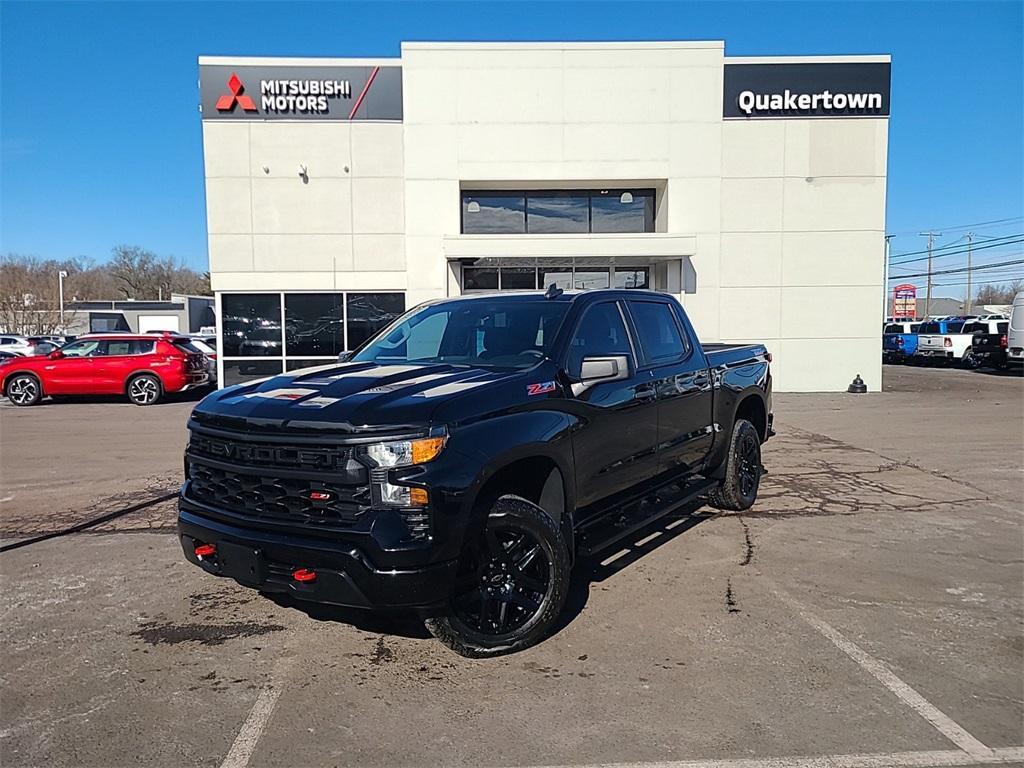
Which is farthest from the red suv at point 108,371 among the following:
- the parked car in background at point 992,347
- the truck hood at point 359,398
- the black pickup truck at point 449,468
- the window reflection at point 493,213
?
the parked car in background at point 992,347

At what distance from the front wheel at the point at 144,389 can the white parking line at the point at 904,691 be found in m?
15.9

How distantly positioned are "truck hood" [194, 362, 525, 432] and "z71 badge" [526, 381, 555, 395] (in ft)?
0.26

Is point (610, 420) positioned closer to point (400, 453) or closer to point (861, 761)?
point (400, 453)

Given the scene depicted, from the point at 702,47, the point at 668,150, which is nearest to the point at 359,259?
the point at 668,150

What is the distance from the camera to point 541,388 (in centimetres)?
422

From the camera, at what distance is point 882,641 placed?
4.14 metres

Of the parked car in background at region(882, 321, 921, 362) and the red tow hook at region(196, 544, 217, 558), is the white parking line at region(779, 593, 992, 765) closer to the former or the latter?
the red tow hook at region(196, 544, 217, 558)

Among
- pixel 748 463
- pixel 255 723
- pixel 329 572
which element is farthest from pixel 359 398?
pixel 748 463

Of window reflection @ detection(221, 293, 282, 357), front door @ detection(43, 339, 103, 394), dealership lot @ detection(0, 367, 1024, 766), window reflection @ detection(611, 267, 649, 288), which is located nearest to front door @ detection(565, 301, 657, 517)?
dealership lot @ detection(0, 367, 1024, 766)

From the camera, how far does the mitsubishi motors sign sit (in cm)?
1781

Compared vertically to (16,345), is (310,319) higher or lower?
higher

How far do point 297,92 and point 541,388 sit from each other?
16.3 metres

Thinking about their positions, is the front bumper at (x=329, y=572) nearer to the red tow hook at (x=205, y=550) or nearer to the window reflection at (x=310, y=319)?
the red tow hook at (x=205, y=550)

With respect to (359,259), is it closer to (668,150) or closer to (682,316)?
(668,150)
